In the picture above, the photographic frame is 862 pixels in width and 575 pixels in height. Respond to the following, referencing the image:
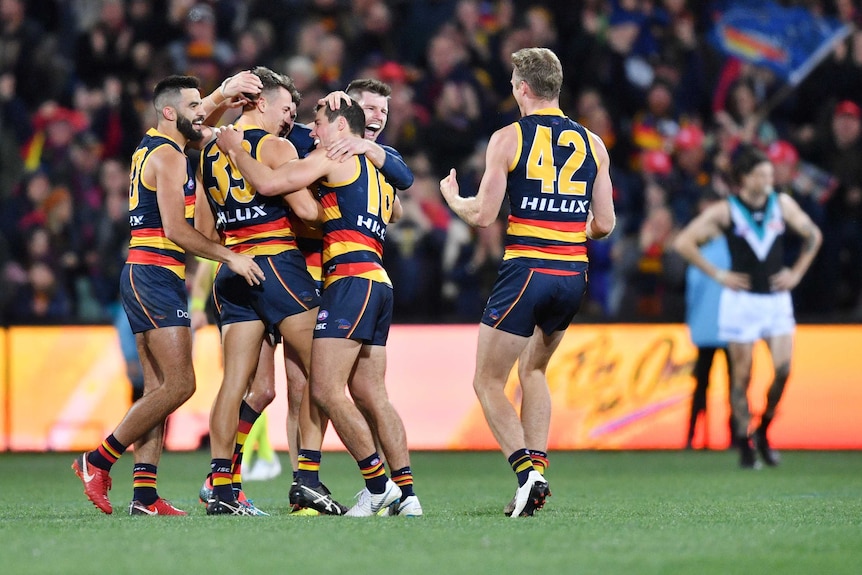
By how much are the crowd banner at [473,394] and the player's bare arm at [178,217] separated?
6133 mm

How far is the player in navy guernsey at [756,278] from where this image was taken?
12523 mm

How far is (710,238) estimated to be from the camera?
43.4 feet

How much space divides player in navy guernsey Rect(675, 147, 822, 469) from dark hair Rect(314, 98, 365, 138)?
5565 mm

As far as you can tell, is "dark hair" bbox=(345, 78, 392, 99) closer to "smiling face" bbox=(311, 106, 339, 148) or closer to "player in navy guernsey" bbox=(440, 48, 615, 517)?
"smiling face" bbox=(311, 106, 339, 148)

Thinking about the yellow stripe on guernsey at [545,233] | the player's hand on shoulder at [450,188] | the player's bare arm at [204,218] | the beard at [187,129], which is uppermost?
the beard at [187,129]

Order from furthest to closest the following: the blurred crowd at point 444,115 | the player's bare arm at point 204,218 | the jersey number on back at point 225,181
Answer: the blurred crowd at point 444,115 → the player's bare arm at point 204,218 → the jersey number on back at point 225,181

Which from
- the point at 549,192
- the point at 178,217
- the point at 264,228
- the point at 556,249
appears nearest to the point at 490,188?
the point at 549,192

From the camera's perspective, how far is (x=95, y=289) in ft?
50.8

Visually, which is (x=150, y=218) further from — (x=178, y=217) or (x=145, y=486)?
(x=145, y=486)

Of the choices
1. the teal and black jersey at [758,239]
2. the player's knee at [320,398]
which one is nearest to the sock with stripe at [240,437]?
the player's knee at [320,398]

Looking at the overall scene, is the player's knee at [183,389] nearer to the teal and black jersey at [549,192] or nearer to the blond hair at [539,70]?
the teal and black jersey at [549,192]

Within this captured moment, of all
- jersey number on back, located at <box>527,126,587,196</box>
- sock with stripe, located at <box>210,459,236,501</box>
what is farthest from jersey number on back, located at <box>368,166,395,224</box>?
sock with stripe, located at <box>210,459,236,501</box>

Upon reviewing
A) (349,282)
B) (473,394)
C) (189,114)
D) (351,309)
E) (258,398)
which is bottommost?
(473,394)

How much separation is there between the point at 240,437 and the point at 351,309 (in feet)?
4.20
